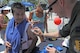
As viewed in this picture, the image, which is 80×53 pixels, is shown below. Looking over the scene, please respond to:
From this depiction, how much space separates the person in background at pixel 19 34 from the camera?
2.73 metres

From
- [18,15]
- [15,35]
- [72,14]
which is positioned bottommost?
[15,35]

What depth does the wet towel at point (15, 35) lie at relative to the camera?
2.71 m

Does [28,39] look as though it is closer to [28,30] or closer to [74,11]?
[28,30]

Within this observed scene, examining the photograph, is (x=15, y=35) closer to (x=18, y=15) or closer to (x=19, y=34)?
(x=19, y=34)

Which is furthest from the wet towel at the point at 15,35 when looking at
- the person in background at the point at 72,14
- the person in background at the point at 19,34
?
the person in background at the point at 72,14

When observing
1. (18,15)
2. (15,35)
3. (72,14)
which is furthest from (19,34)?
(72,14)

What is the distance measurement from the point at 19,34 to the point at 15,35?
0.05 m

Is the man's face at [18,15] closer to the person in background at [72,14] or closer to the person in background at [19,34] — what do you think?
the person in background at [19,34]

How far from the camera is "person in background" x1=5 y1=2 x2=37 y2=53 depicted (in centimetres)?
273

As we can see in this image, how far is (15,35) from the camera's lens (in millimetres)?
2721

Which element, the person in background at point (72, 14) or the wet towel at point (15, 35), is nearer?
the person in background at point (72, 14)

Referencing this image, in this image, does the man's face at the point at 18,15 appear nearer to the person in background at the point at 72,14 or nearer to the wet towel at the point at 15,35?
A: the wet towel at the point at 15,35

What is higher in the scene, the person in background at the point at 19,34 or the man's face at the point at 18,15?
the man's face at the point at 18,15

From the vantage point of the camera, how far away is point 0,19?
4762 millimetres
